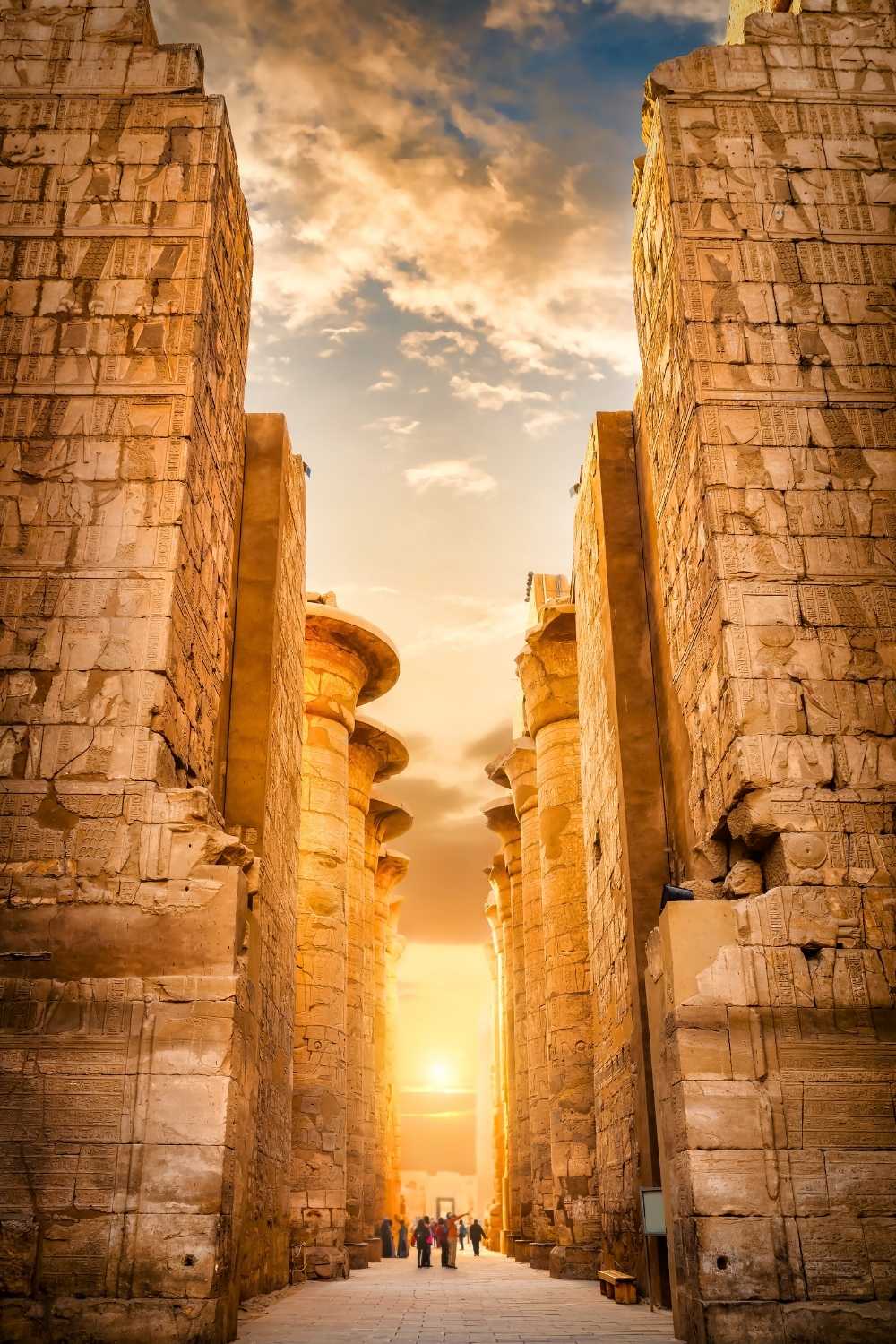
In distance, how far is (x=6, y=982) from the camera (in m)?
6.03

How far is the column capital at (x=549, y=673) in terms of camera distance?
570 inches

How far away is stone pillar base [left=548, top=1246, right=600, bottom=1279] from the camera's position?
454 inches

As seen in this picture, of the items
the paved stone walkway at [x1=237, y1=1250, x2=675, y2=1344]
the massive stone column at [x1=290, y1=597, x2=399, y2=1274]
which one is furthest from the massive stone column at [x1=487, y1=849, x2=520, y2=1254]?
the paved stone walkway at [x1=237, y1=1250, x2=675, y2=1344]

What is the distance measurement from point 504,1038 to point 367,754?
27.0ft

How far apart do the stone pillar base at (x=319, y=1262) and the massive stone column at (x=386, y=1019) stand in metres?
6.24

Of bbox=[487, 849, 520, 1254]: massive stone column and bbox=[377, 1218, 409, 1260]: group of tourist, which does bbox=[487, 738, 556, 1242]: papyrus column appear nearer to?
bbox=[487, 849, 520, 1254]: massive stone column

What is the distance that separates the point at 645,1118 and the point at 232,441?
602cm

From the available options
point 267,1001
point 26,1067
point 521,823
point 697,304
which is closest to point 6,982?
point 26,1067

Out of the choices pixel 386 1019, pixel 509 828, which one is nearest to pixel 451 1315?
pixel 509 828

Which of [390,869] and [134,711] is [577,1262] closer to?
[134,711]

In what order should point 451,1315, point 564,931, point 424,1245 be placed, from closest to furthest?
point 451,1315 → point 564,931 → point 424,1245

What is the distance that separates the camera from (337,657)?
1443cm

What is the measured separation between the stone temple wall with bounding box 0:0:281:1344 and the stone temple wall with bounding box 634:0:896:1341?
2537 mm

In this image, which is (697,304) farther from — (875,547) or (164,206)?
(164,206)
